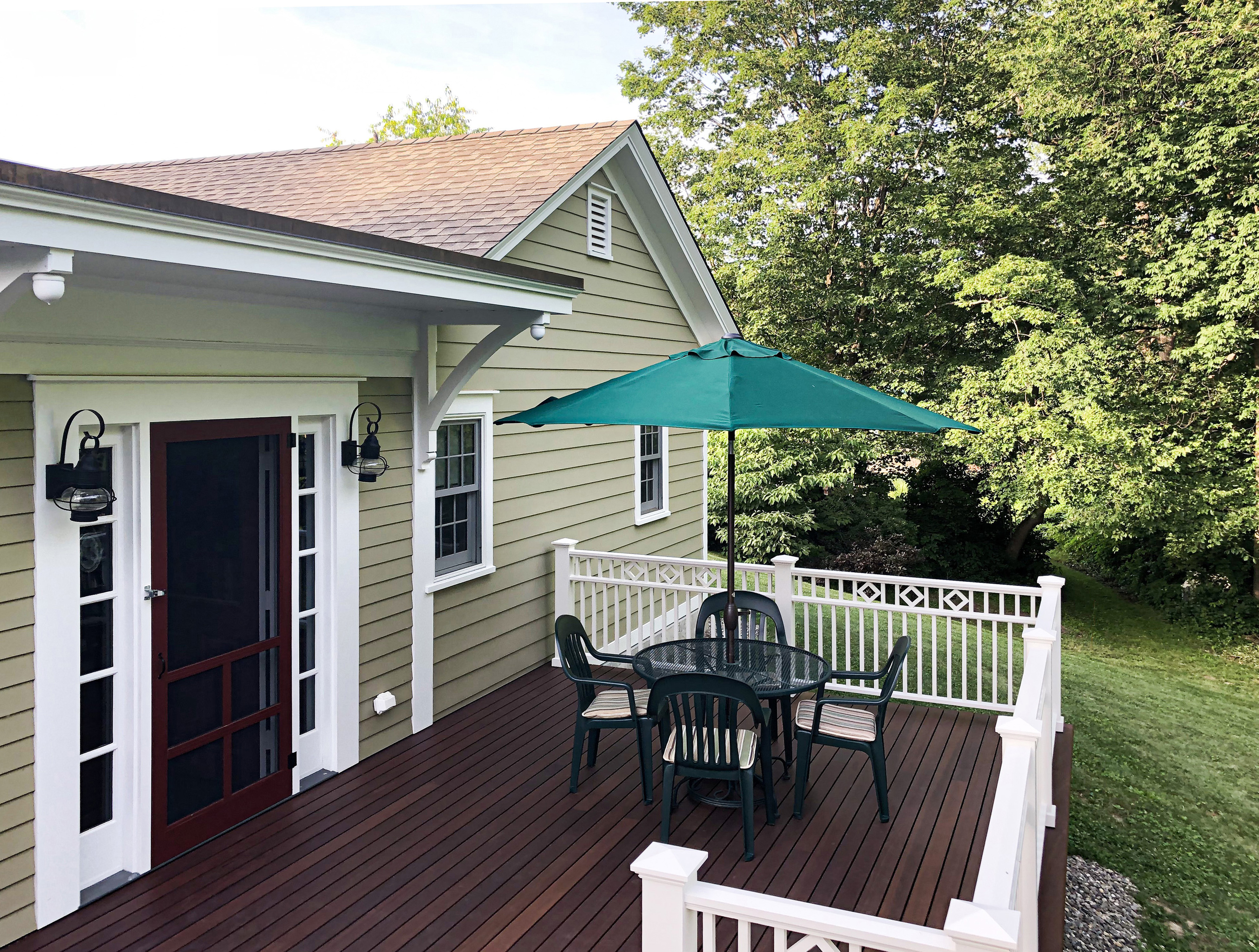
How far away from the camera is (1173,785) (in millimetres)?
8141

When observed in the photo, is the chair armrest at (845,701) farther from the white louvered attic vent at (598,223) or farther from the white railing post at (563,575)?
the white louvered attic vent at (598,223)

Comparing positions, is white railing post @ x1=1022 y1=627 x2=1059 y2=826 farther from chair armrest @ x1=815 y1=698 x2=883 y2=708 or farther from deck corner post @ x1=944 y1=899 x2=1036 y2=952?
deck corner post @ x1=944 y1=899 x2=1036 y2=952

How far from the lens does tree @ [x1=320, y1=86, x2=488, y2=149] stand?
103 feet

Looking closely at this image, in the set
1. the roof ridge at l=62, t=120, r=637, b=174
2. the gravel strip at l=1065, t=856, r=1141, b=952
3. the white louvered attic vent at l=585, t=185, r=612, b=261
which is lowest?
the gravel strip at l=1065, t=856, r=1141, b=952

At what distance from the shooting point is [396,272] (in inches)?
175

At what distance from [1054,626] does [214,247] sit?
16.1 ft

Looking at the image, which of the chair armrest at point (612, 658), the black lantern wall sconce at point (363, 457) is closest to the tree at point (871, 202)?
the chair armrest at point (612, 658)

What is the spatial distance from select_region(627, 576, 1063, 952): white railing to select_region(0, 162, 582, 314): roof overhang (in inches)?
102

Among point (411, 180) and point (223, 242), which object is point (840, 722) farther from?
point (411, 180)

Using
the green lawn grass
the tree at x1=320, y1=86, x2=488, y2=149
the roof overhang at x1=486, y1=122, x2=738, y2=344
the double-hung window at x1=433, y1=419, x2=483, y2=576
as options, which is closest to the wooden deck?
the double-hung window at x1=433, y1=419, x2=483, y2=576

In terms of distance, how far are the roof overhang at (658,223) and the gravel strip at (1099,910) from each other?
5.22 metres

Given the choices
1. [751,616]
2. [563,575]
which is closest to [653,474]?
[563,575]

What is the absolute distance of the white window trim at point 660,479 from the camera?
949 cm

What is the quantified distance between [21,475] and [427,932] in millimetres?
2511
